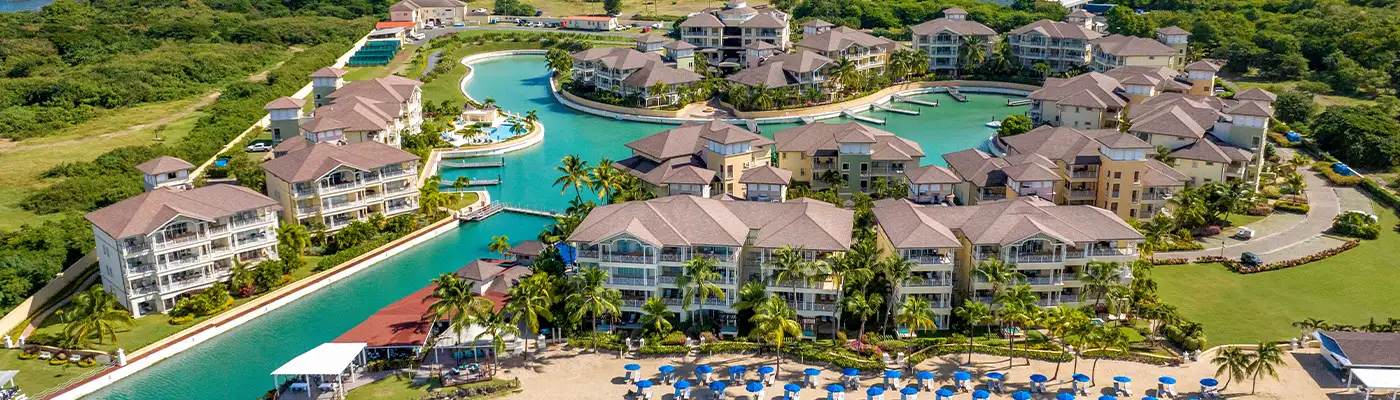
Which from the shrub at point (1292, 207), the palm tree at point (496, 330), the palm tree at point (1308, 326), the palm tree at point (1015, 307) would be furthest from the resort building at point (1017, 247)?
the shrub at point (1292, 207)

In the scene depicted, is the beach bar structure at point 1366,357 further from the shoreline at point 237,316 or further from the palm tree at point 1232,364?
the shoreline at point 237,316

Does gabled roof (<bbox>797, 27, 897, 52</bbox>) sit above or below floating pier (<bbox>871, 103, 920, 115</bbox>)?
above

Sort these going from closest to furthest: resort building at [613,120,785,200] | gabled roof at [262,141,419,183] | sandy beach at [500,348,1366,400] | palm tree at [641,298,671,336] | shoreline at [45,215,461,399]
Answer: sandy beach at [500,348,1366,400], shoreline at [45,215,461,399], palm tree at [641,298,671,336], resort building at [613,120,785,200], gabled roof at [262,141,419,183]

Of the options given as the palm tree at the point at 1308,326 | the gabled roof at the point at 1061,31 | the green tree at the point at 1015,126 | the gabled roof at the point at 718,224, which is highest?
the gabled roof at the point at 1061,31

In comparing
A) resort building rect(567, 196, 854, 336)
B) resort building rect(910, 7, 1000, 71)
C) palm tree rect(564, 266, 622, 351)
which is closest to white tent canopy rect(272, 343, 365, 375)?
palm tree rect(564, 266, 622, 351)

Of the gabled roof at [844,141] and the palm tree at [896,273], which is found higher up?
the gabled roof at [844,141]

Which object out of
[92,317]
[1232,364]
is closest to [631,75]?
[92,317]

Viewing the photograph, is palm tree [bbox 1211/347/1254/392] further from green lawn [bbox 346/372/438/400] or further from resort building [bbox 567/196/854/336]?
green lawn [bbox 346/372/438/400]

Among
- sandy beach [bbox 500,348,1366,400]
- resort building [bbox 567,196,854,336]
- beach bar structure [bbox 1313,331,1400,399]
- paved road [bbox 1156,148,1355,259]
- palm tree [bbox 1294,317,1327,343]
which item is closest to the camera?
beach bar structure [bbox 1313,331,1400,399]
